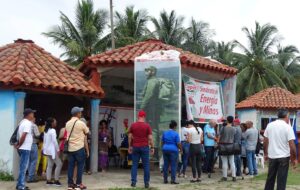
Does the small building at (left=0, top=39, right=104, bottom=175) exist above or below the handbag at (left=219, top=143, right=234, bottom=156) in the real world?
above

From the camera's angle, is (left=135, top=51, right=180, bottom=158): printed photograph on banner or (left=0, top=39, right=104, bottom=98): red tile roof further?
(left=135, top=51, right=180, bottom=158): printed photograph on banner

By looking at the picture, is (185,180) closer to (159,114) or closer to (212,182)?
(212,182)

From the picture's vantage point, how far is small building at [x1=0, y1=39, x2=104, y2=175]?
418 inches

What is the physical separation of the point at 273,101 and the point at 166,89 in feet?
36.8

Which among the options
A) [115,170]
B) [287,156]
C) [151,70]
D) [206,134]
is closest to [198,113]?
[206,134]

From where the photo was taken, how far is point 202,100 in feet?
42.1

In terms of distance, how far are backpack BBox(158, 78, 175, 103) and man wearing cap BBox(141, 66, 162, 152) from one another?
0.28 feet

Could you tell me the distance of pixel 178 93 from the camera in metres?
11.8

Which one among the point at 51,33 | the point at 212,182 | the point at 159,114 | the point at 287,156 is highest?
the point at 51,33

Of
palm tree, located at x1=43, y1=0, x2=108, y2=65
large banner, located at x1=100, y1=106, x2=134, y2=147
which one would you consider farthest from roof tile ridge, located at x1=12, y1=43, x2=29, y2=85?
palm tree, located at x1=43, y1=0, x2=108, y2=65

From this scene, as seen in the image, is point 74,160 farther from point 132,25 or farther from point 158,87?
point 132,25

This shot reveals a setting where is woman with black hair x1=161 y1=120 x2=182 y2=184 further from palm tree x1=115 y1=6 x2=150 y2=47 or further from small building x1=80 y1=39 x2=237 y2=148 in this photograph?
palm tree x1=115 y1=6 x2=150 y2=47

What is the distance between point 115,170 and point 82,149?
15.6 ft

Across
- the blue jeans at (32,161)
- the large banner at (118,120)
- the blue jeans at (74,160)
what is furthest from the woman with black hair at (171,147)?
the large banner at (118,120)
